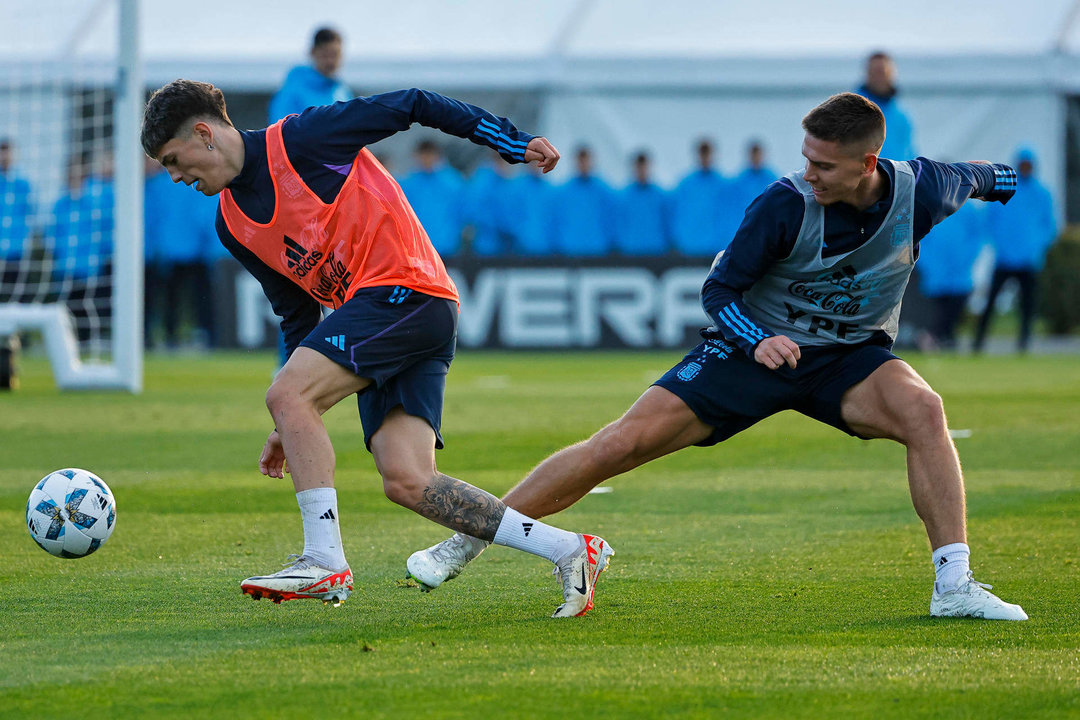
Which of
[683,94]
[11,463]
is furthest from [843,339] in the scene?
[683,94]

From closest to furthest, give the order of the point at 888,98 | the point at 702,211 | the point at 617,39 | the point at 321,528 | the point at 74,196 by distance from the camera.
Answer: the point at 321,528, the point at 888,98, the point at 74,196, the point at 702,211, the point at 617,39

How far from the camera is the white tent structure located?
2452cm

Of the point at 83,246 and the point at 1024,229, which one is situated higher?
the point at 1024,229

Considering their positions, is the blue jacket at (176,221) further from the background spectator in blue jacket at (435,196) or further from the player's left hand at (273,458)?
the player's left hand at (273,458)

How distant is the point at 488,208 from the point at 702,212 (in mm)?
3120

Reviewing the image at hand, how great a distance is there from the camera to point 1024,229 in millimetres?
20797

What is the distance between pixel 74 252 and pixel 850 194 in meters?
12.4

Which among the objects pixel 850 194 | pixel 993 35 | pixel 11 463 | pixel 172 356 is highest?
pixel 993 35

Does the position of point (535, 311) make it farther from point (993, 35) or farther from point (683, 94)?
point (993, 35)

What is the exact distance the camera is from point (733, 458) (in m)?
9.18

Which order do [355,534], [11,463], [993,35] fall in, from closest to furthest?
1. [355,534]
2. [11,463]
3. [993,35]

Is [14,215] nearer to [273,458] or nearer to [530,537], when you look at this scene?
[273,458]

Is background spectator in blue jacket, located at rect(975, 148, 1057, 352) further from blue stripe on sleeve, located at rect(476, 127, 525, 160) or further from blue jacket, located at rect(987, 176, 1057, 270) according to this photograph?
blue stripe on sleeve, located at rect(476, 127, 525, 160)

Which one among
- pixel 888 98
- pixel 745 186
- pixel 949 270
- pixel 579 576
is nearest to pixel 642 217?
pixel 745 186
